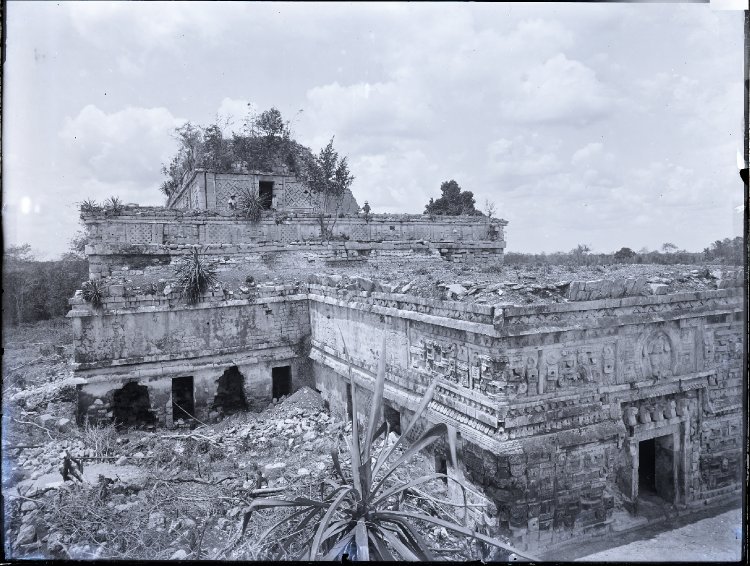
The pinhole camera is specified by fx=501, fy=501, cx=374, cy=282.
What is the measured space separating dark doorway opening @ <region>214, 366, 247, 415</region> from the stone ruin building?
0.05m

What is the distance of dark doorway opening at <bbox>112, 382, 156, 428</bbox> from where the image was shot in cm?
1104

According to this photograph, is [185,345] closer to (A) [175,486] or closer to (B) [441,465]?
(A) [175,486]

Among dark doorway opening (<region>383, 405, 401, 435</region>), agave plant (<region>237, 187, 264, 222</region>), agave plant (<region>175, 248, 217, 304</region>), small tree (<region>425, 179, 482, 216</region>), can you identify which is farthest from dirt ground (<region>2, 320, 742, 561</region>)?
small tree (<region>425, 179, 482, 216</region>)

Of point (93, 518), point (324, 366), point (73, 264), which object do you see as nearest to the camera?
point (93, 518)

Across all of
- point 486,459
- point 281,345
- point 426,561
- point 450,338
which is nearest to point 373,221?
point 281,345

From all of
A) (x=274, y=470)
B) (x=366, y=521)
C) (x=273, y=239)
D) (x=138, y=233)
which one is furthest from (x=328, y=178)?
(x=366, y=521)

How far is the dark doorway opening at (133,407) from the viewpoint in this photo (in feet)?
36.2

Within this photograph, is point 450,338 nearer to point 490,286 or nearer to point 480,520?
point 490,286

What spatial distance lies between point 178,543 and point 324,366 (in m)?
5.77

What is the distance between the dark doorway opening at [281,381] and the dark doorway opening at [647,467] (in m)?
7.71

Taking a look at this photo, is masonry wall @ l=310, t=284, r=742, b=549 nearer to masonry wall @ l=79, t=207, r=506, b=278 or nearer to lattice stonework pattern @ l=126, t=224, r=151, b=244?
masonry wall @ l=79, t=207, r=506, b=278

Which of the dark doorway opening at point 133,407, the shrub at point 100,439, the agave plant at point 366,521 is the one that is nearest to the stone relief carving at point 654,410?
the agave plant at point 366,521

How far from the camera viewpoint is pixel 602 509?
21.0 ft

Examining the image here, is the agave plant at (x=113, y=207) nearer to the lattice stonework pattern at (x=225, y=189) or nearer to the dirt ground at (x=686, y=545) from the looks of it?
the lattice stonework pattern at (x=225, y=189)
